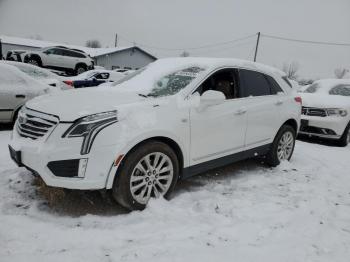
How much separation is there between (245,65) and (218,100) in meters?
1.24

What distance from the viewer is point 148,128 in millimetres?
3578

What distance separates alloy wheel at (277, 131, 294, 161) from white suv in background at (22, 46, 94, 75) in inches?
798

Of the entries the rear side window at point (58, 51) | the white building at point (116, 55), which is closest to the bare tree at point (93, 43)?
the white building at point (116, 55)

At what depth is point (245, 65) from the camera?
202 inches

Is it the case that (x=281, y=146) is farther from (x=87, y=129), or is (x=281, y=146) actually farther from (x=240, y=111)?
(x=87, y=129)

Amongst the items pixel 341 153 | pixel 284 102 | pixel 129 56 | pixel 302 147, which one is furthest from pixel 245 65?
pixel 129 56

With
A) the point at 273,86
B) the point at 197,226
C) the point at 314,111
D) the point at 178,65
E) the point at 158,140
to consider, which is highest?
the point at 178,65

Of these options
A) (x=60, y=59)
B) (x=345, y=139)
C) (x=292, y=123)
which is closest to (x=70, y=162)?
(x=292, y=123)

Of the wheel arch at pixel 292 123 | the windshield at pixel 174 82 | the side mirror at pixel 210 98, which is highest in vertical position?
the windshield at pixel 174 82

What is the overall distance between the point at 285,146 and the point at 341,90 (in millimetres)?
4641

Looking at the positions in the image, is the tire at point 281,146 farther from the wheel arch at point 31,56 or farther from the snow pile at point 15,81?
the wheel arch at point 31,56

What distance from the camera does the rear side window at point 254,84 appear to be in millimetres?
4980

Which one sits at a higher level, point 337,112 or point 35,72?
point 35,72

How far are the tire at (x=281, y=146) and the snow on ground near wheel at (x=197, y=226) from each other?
78cm
